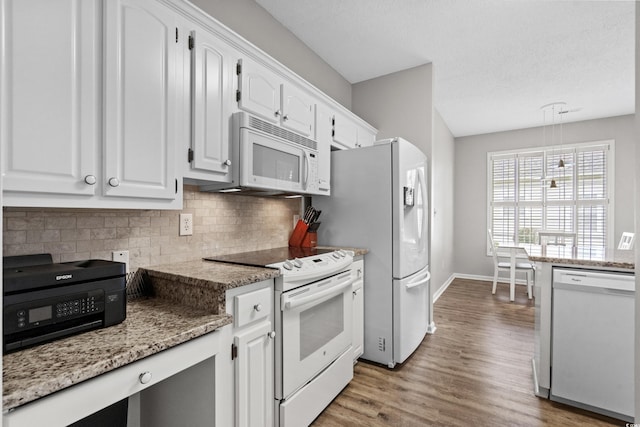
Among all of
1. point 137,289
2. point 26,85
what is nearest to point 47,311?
point 137,289

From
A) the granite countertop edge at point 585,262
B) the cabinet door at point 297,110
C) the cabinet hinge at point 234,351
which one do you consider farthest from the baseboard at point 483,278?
the cabinet hinge at point 234,351

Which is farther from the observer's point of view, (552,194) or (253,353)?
(552,194)

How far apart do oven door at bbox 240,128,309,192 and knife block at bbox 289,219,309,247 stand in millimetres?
430

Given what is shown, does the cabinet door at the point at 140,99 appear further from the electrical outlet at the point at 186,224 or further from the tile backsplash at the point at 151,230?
the electrical outlet at the point at 186,224

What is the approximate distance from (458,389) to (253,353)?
5.16 ft

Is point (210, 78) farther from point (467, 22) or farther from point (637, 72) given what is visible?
point (467, 22)

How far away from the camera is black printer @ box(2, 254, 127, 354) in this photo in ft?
3.01

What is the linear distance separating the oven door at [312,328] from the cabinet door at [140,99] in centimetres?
85

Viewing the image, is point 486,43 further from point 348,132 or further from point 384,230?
point 384,230

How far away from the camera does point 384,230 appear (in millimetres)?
2490

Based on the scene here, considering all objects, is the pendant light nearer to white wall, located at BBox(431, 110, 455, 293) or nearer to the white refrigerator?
white wall, located at BBox(431, 110, 455, 293)

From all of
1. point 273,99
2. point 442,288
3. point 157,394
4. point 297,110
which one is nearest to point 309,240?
point 297,110

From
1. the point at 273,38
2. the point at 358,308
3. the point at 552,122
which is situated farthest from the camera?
the point at 552,122

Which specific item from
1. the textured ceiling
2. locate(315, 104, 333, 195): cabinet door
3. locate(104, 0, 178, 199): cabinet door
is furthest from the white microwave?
the textured ceiling
